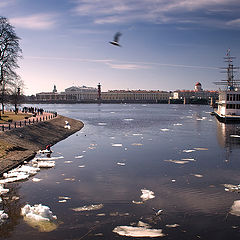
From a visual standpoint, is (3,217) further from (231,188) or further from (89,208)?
(231,188)

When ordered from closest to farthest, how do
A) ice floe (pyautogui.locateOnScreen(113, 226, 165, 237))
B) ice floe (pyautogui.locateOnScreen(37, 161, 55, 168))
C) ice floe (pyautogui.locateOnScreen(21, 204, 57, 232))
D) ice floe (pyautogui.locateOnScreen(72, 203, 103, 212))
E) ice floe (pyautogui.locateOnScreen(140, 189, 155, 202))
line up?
1. ice floe (pyautogui.locateOnScreen(113, 226, 165, 237))
2. ice floe (pyautogui.locateOnScreen(21, 204, 57, 232))
3. ice floe (pyautogui.locateOnScreen(72, 203, 103, 212))
4. ice floe (pyautogui.locateOnScreen(140, 189, 155, 202))
5. ice floe (pyautogui.locateOnScreen(37, 161, 55, 168))

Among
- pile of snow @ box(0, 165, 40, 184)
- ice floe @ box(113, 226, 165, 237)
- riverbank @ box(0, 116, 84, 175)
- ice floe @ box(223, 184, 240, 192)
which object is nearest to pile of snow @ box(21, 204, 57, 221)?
ice floe @ box(113, 226, 165, 237)

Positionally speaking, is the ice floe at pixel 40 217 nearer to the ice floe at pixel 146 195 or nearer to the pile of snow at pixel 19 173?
the ice floe at pixel 146 195

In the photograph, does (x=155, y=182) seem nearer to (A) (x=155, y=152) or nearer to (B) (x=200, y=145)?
(A) (x=155, y=152)

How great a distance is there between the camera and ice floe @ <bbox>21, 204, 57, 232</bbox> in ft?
42.5

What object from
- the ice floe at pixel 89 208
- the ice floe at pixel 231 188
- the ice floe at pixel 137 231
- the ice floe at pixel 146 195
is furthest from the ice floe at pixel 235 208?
the ice floe at pixel 89 208

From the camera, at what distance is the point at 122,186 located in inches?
722

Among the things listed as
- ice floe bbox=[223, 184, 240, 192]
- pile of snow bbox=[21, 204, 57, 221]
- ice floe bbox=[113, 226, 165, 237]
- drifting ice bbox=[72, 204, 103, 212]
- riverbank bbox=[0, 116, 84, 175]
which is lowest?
ice floe bbox=[113, 226, 165, 237]

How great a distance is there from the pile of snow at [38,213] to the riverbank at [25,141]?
735cm

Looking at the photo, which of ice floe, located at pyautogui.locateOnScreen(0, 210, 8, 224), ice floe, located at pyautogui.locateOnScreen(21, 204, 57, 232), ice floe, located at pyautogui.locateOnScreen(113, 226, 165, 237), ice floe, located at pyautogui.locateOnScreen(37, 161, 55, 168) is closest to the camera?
ice floe, located at pyautogui.locateOnScreen(113, 226, 165, 237)

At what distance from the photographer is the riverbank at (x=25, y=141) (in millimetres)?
23897

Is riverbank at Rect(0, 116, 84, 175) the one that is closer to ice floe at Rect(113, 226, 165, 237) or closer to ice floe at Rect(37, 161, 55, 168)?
ice floe at Rect(37, 161, 55, 168)

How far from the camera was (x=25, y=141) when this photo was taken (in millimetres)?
31250

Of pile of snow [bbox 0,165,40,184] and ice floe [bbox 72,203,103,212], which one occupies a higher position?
pile of snow [bbox 0,165,40,184]
